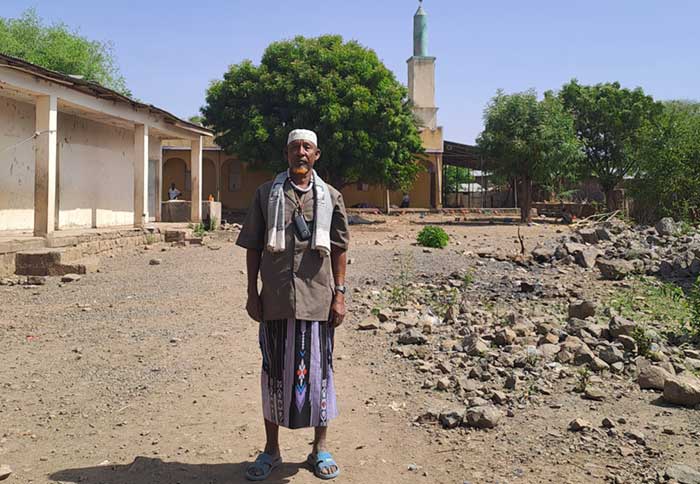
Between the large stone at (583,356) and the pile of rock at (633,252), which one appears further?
the pile of rock at (633,252)

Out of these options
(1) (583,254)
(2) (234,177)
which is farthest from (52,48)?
(1) (583,254)

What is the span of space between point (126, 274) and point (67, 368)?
18.3 ft

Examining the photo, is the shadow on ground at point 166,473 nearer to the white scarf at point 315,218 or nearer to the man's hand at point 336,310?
the man's hand at point 336,310

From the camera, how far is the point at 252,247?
348 cm

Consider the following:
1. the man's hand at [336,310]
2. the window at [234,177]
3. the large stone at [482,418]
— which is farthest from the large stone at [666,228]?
the window at [234,177]

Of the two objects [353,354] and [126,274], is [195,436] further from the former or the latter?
[126,274]

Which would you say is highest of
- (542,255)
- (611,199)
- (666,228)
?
(611,199)

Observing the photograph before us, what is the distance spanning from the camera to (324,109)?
2359 centimetres

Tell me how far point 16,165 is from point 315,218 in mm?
11556

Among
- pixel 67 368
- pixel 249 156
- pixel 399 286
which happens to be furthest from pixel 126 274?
pixel 249 156

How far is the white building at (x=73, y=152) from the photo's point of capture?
37.8 feet

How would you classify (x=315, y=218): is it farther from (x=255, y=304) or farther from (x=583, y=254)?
(x=583, y=254)

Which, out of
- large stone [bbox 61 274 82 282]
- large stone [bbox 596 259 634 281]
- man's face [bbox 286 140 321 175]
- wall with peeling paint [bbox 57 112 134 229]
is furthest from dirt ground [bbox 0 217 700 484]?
wall with peeling paint [bbox 57 112 134 229]

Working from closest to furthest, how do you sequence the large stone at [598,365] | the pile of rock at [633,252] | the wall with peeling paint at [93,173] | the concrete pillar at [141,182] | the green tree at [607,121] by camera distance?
1. the large stone at [598,365]
2. the pile of rock at [633,252]
3. the wall with peeling paint at [93,173]
4. the concrete pillar at [141,182]
5. the green tree at [607,121]
